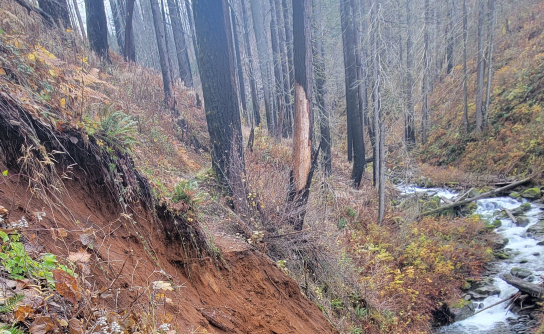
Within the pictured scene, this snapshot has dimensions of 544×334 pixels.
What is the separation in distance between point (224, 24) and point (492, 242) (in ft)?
37.4

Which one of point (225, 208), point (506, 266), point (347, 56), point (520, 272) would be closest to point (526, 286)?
point (520, 272)

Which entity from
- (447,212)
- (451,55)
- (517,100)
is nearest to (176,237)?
(447,212)

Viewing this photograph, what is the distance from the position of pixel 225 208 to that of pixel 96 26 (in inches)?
371

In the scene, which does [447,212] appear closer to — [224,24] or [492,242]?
[492,242]

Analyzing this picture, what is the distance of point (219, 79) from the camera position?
6.80 metres

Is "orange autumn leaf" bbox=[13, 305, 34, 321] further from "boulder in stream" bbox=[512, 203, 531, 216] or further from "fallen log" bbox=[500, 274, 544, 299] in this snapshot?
"boulder in stream" bbox=[512, 203, 531, 216]

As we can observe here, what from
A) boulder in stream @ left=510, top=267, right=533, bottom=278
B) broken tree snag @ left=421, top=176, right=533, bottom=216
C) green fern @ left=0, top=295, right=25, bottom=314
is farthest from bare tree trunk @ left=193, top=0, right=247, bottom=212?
broken tree snag @ left=421, top=176, right=533, bottom=216

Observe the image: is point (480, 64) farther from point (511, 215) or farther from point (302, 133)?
point (302, 133)

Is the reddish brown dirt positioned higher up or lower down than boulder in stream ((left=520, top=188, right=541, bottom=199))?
higher up

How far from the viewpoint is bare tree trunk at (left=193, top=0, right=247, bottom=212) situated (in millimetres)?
6672

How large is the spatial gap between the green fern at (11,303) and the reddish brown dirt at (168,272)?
0.50 m

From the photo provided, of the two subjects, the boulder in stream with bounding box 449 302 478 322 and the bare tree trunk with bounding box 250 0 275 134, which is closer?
the boulder in stream with bounding box 449 302 478 322

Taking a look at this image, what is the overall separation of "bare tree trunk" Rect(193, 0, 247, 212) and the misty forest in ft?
0.14

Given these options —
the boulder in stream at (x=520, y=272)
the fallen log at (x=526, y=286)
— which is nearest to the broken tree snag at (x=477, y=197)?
the boulder in stream at (x=520, y=272)
